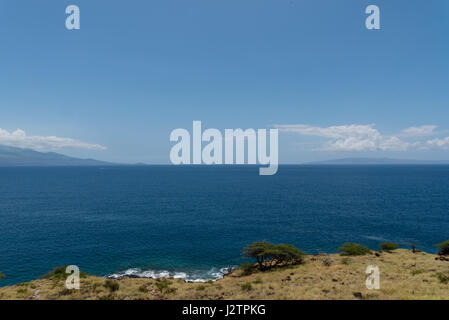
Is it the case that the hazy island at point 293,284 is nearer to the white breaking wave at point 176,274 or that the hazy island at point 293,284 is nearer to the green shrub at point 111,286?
the green shrub at point 111,286

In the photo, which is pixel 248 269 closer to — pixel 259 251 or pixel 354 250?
pixel 259 251

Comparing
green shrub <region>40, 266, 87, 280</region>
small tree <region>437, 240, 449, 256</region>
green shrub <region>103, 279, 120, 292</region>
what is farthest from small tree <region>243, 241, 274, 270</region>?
small tree <region>437, 240, 449, 256</region>

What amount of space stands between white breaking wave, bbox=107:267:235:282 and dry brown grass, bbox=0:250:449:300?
10.6 meters

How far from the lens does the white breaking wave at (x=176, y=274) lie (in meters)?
40.5

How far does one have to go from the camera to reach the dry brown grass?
21141mm

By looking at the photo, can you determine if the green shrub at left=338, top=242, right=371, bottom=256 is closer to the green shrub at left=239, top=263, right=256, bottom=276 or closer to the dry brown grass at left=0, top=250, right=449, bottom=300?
the dry brown grass at left=0, top=250, right=449, bottom=300

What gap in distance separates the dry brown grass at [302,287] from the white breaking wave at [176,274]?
1056 centimetres

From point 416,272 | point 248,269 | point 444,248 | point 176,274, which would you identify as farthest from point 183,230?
point 444,248

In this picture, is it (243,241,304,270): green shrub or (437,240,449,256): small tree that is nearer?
(243,241,304,270): green shrub

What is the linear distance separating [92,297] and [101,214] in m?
68.3
